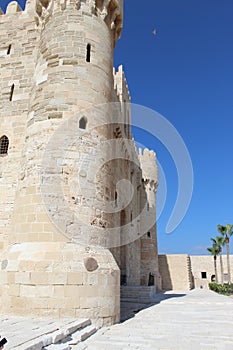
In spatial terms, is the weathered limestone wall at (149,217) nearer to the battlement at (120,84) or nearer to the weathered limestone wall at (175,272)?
the weathered limestone wall at (175,272)

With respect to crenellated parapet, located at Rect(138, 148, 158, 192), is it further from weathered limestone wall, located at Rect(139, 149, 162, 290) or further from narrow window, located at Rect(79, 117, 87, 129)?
narrow window, located at Rect(79, 117, 87, 129)

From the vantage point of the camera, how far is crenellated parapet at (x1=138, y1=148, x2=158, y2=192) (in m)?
24.8

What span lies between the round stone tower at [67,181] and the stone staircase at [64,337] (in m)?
0.43

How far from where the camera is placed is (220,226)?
103ft

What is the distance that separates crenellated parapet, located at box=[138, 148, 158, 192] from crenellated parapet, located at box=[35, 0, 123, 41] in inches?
620

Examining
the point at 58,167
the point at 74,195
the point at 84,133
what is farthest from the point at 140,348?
the point at 84,133

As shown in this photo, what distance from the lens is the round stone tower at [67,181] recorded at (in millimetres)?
5652

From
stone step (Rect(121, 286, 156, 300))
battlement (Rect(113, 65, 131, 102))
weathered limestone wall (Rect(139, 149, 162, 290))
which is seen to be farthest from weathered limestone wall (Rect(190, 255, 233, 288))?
battlement (Rect(113, 65, 131, 102))

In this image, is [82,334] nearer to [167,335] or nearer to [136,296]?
[167,335]

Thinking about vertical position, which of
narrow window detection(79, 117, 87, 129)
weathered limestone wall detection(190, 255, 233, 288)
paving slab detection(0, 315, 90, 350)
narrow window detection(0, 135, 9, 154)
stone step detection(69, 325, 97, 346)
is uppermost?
narrow window detection(0, 135, 9, 154)

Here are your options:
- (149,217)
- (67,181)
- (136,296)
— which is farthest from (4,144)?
(149,217)

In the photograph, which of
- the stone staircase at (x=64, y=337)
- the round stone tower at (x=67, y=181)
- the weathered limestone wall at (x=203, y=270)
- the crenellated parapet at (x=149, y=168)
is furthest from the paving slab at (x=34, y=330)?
the weathered limestone wall at (x=203, y=270)

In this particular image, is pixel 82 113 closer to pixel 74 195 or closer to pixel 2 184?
pixel 74 195

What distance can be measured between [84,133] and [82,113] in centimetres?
53
